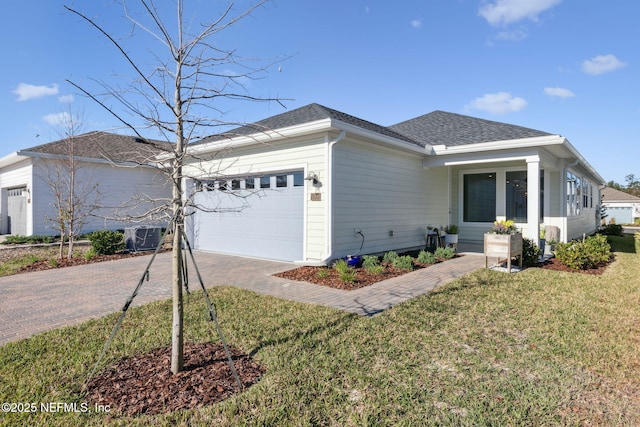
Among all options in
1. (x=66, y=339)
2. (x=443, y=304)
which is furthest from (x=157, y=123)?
(x=443, y=304)

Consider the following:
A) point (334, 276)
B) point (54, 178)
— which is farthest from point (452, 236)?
point (54, 178)

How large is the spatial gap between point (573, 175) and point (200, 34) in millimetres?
14671

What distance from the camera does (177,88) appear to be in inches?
118

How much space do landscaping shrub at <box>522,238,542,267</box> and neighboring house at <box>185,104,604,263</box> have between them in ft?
1.24

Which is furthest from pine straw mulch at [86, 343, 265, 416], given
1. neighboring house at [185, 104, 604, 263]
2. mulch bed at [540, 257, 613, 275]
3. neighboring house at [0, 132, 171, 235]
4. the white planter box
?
neighboring house at [0, 132, 171, 235]

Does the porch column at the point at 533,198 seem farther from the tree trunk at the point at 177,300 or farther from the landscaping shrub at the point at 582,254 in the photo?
the tree trunk at the point at 177,300

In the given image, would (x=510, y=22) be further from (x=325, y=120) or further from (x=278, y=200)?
(x=278, y=200)

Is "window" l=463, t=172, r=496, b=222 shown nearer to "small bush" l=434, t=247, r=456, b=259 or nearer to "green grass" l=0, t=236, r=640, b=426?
"small bush" l=434, t=247, r=456, b=259

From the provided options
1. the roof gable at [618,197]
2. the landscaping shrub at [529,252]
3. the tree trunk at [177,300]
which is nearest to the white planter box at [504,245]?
the landscaping shrub at [529,252]

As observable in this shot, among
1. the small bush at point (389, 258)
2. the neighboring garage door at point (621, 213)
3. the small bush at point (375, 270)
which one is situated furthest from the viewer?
the neighboring garage door at point (621, 213)

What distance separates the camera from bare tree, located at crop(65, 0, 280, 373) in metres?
2.97

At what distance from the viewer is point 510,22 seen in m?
10.1

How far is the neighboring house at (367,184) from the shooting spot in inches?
315

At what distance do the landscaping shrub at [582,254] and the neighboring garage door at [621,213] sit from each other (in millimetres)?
35032
